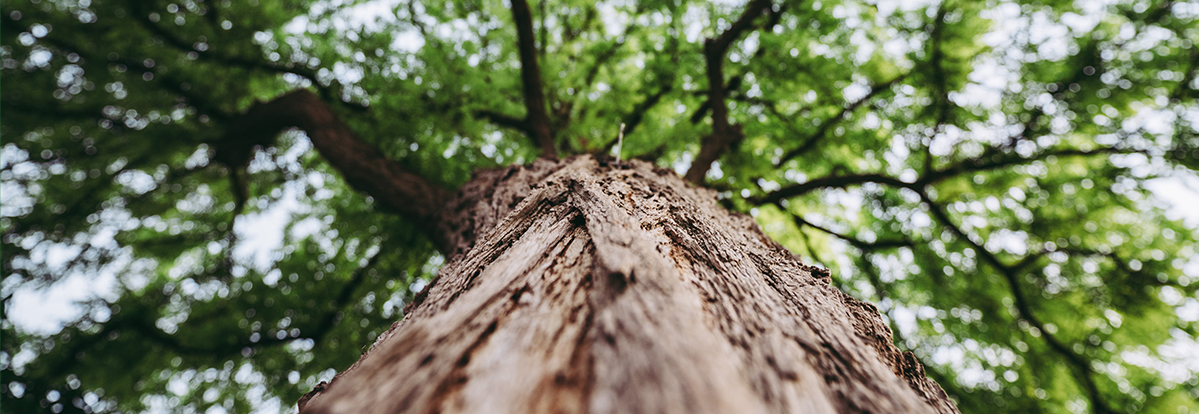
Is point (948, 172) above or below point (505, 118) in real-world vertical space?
below

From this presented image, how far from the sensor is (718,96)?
391cm

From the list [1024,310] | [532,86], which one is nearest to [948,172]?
[1024,310]

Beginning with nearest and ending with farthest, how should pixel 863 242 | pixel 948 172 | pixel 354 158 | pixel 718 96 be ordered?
pixel 354 158
pixel 718 96
pixel 948 172
pixel 863 242

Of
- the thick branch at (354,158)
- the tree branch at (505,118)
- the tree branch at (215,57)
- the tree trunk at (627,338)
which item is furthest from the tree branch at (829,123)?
the tree branch at (215,57)

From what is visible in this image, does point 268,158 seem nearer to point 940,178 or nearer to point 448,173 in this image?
point 448,173

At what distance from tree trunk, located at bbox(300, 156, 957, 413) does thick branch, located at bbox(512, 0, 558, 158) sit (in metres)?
2.59

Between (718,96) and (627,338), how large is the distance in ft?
12.1

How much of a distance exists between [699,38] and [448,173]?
336cm

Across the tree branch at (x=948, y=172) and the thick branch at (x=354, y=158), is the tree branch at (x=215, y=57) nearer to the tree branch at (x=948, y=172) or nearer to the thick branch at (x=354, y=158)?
the thick branch at (x=354, y=158)

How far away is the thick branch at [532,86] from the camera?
3.58 metres

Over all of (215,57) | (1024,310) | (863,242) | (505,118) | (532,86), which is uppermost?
(215,57)

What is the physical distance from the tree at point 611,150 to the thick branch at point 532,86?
0.03 m

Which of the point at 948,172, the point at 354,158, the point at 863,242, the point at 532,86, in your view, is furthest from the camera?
the point at 863,242

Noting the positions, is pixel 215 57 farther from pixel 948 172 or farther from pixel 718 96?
pixel 948 172
